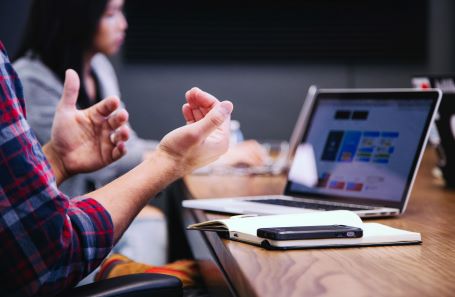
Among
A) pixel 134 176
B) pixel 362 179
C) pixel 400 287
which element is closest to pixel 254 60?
pixel 362 179

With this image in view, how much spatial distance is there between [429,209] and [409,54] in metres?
3.20

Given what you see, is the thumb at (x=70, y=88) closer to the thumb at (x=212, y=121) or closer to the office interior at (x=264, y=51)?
the thumb at (x=212, y=121)

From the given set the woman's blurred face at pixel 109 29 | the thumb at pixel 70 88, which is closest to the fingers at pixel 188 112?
the thumb at pixel 70 88

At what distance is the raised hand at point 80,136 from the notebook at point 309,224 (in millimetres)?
575

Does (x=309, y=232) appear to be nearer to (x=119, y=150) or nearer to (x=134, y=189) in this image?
(x=134, y=189)

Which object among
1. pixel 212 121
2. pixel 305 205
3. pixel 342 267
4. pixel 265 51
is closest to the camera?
pixel 342 267

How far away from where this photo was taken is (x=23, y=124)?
3.44ft

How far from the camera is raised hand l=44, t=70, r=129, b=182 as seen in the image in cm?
165

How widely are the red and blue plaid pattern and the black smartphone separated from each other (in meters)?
0.30

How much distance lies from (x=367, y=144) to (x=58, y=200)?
0.82 m

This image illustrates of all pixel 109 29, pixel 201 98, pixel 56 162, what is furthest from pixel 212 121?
pixel 109 29

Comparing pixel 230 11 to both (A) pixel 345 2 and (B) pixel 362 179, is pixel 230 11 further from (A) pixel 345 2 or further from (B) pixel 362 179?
(B) pixel 362 179

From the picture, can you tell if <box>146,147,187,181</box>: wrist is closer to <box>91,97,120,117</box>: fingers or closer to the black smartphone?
the black smartphone

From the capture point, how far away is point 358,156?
159 cm
